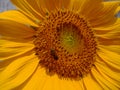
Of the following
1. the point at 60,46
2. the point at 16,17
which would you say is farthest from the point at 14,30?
the point at 60,46

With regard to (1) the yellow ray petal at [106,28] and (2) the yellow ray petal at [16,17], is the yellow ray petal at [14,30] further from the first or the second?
(1) the yellow ray petal at [106,28]

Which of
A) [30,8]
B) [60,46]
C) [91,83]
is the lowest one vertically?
[91,83]

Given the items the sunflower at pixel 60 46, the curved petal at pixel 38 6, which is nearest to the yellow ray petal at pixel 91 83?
the sunflower at pixel 60 46

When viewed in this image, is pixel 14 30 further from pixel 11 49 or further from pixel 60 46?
pixel 60 46

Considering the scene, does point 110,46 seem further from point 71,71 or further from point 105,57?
point 71,71

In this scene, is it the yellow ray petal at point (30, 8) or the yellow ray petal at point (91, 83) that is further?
the yellow ray petal at point (91, 83)

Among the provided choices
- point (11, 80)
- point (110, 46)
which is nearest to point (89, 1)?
point (110, 46)

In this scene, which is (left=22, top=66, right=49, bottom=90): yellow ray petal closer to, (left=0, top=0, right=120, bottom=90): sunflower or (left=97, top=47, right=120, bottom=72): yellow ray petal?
(left=0, top=0, right=120, bottom=90): sunflower
